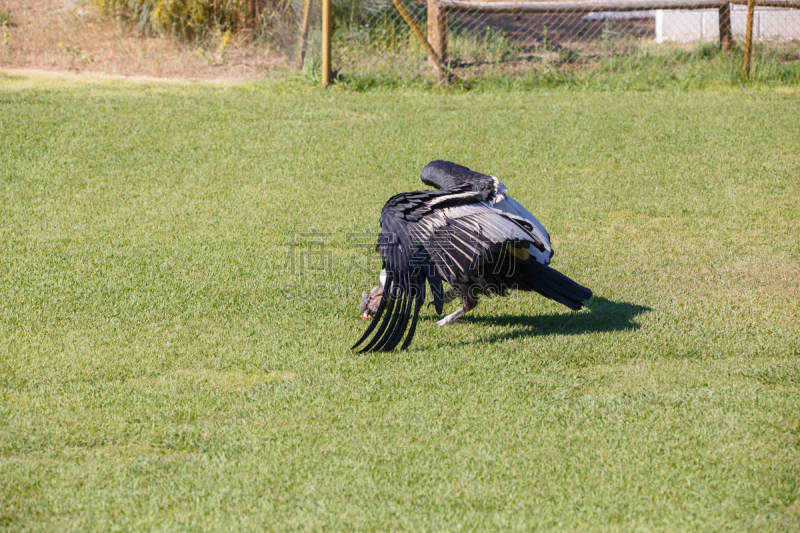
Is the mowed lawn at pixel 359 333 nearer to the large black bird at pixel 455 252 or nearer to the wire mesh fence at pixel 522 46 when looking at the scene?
the large black bird at pixel 455 252

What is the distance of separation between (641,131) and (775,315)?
Answer: 4.88 metres

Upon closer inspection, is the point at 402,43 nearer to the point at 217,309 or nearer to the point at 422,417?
the point at 217,309

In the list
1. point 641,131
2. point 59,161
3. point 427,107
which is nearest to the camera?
point 59,161

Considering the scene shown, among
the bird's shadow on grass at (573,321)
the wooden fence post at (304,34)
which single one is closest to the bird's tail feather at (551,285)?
the bird's shadow on grass at (573,321)

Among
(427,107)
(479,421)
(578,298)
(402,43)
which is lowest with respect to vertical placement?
(479,421)

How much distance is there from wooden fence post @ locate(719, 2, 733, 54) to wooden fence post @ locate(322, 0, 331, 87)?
5.63 m

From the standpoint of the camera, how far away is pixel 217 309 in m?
5.46

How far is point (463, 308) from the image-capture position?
5191 millimetres

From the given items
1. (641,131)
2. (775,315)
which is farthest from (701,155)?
(775,315)

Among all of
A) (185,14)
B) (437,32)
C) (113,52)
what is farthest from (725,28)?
(113,52)

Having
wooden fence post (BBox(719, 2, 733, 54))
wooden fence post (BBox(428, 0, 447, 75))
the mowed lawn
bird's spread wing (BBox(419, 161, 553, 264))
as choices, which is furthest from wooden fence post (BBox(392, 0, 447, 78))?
bird's spread wing (BBox(419, 161, 553, 264))

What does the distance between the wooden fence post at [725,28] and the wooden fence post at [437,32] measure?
4.01m

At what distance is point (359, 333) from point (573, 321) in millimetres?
1468

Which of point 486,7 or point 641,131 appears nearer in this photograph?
point 641,131
